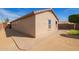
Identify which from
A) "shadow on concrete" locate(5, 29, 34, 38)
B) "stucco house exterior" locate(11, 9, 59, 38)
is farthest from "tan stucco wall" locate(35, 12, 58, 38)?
"shadow on concrete" locate(5, 29, 34, 38)

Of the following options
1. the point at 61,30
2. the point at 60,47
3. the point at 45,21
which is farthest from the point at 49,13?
the point at 60,47

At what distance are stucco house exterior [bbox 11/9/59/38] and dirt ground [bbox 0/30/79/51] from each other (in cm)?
10

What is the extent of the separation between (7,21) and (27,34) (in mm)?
446

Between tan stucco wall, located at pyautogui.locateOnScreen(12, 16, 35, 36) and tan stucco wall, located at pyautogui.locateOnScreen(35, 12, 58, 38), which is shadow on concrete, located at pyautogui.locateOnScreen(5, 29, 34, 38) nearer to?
tan stucco wall, located at pyautogui.locateOnScreen(12, 16, 35, 36)

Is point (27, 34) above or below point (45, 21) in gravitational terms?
below

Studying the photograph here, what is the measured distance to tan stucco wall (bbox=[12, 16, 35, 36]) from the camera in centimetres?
352

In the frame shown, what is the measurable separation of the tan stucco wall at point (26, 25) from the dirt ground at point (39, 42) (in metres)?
0.09

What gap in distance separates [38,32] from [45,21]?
0.25 m

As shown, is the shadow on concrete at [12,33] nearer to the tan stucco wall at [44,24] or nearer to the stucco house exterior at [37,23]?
the stucco house exterior at [37,23]
